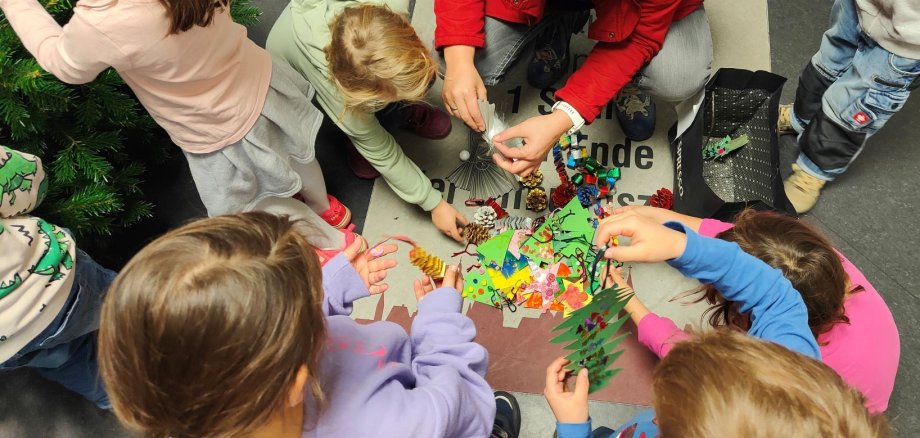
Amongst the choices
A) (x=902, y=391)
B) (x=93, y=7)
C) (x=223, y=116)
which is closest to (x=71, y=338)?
(x=223, y=116)

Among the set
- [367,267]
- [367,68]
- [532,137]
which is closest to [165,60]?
[367,68]

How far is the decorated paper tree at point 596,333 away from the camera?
0.94m

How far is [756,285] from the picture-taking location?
3.14 ft

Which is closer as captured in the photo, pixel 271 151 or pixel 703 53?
pixel 271 151

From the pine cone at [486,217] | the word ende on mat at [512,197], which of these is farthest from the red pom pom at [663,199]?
the pine cone at [486,217]

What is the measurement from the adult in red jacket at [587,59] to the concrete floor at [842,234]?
0.42 m

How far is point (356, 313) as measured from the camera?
153 centimetres

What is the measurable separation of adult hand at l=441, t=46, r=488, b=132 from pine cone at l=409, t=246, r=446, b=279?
0.34 metres

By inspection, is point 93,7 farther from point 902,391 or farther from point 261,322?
point 902,391

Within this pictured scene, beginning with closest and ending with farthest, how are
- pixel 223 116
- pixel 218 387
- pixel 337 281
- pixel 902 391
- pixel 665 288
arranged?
pixel 218 387 < pixel 337 281 < pixel 223 116 < pixel 902 391 < pixel 665 288

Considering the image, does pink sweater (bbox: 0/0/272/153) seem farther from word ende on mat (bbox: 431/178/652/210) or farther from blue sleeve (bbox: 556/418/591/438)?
blue sleeve (bbox: 556/418/591/438)

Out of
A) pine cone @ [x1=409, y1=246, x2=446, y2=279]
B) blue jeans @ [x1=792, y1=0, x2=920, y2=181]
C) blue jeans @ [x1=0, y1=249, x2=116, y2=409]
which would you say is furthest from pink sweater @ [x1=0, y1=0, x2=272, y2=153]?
blue jeans @ [x1=792, y1=0, x2=920, y2=181]

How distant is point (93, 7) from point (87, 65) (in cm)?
10

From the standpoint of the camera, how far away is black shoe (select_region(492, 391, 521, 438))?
1236 millimetres
